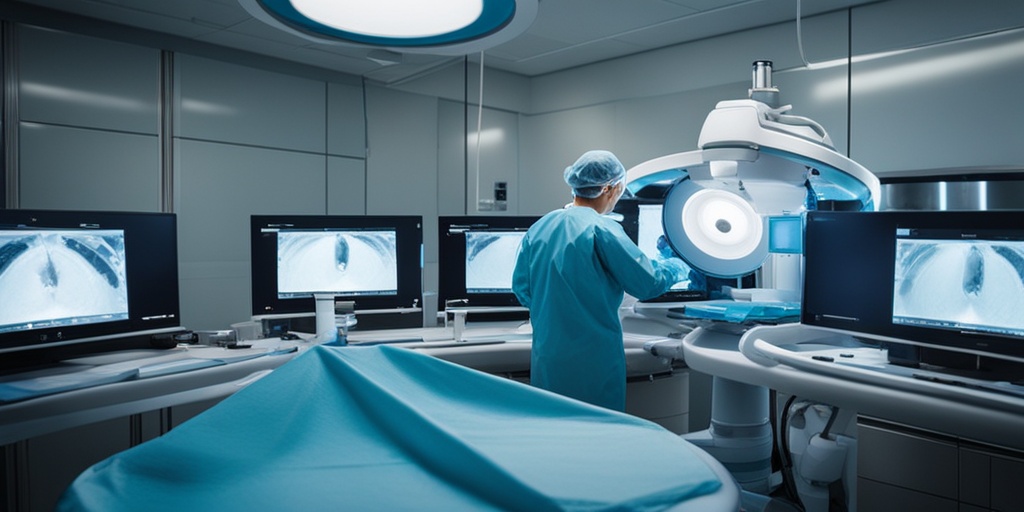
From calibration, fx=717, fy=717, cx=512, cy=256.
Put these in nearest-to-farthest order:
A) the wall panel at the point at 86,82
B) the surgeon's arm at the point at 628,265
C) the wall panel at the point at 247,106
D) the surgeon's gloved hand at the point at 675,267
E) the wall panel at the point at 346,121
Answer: the surgeon's arm at the point at 628,265, the surgeon's gloved hand at the point at 675,267, the wall panel at the point at 86,82, the wall panel at the point at 247,106, the wall panel at the point at 346,121

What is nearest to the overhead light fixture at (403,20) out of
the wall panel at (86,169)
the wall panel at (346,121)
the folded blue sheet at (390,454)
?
the folded blue sheet at (390,454)

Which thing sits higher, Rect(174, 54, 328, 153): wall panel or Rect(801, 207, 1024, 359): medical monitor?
Rect(174, 54, 328, 153): wall panel

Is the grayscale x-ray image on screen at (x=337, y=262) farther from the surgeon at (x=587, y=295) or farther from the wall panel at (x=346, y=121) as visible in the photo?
the wall panel at (x=346, y=121)

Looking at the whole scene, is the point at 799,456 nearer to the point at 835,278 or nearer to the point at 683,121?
the point at 835,278

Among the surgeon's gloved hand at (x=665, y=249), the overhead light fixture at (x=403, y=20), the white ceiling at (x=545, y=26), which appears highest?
the white ceiling at (x=545, y=26)

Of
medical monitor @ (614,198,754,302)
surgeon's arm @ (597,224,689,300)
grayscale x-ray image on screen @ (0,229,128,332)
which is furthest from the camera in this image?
medical monitor @ (614,198,754,302)

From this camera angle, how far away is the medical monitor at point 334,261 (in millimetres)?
2734

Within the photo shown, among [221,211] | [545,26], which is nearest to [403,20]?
[545,26]

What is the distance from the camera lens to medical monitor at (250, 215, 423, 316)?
108 inches

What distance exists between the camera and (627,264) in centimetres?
237

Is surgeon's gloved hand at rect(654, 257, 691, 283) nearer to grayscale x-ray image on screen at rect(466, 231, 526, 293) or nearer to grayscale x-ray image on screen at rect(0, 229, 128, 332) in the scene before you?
grayscale x-ray image on screen at rect(466, 231, 526, 293)

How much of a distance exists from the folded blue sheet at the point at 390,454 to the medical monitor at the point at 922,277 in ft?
3.05

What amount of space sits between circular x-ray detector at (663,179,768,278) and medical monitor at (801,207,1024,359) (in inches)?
12.6

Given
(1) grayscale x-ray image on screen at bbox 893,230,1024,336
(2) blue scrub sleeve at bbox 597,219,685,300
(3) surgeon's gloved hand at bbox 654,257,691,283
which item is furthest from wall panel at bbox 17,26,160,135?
(1) grayscale x-ray image on screen at bbox 893,230,1024,336
